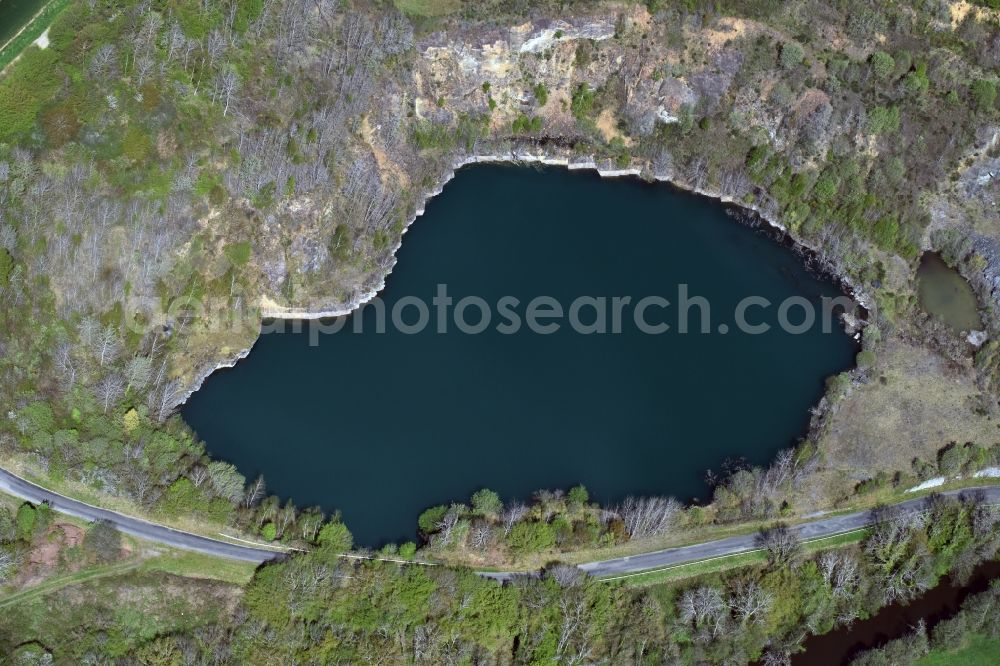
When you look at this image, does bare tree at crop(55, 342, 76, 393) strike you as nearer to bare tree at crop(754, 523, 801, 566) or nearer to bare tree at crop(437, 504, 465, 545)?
bare tree at crop(437, 504, 465, 545)

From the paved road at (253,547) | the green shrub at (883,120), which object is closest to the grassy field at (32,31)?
the paved road at (253,547)

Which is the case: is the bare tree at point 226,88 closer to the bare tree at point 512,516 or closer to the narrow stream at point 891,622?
the bare tree at point 512,516

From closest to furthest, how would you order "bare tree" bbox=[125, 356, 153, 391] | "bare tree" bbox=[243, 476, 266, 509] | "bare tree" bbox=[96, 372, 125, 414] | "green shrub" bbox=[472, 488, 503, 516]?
"bare tree" bbox=[243, 476, 266, 509] < "green shrub" bbox=[472, 488, 503, 516] < "bare tree" bbox=[96, 372, 125, 414] < "bare tree" bbox=[125, 356, 153, 391]

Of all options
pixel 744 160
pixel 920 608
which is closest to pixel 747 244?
pixel 744 160

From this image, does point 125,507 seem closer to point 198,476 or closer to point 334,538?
point 198,476

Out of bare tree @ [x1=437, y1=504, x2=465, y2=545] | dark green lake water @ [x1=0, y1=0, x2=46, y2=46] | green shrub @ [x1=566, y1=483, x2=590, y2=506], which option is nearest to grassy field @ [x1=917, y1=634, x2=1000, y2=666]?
green shrub @ [x1=566, y1=483, x2=590, y2=506]

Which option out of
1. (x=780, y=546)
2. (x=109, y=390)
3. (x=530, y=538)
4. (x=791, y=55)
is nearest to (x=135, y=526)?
(x=109, y=390)
